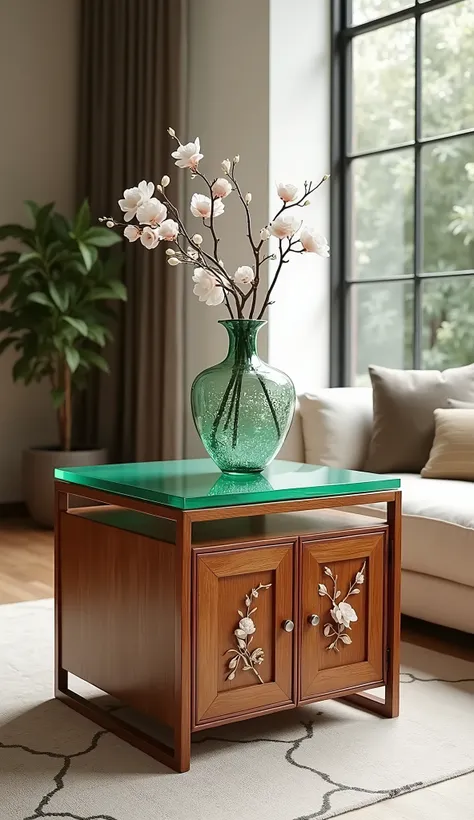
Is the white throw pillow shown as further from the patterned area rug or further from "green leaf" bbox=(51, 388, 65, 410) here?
"green leaf" bbox=(51, 388, 65, 410)

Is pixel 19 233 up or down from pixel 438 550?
up

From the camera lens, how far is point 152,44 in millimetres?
4945

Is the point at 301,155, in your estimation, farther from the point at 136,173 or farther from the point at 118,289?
the point at 118,289

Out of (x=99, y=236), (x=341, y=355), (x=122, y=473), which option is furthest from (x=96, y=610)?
(x=99, y=236)

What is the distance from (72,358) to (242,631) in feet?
9.48

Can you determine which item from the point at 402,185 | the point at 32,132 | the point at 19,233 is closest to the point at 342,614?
the point at 402,185

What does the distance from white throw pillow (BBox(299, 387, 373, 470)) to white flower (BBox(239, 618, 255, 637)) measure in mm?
1635

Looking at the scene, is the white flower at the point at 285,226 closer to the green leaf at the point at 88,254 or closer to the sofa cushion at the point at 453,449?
the sofa cushion at the point at 453,449

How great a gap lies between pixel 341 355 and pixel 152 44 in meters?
1.76

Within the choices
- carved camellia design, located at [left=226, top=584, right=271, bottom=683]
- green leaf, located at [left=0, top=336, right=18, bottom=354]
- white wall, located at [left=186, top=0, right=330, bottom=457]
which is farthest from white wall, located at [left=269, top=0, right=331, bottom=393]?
carved camellia design, located at [left=226, top=584, right=271, bottom=683]

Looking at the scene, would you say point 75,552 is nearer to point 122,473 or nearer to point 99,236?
point 122,473

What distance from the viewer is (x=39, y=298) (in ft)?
15.5

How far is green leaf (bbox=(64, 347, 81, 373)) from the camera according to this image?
480 centimetres

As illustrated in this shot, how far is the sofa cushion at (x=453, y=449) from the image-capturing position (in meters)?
3.43
